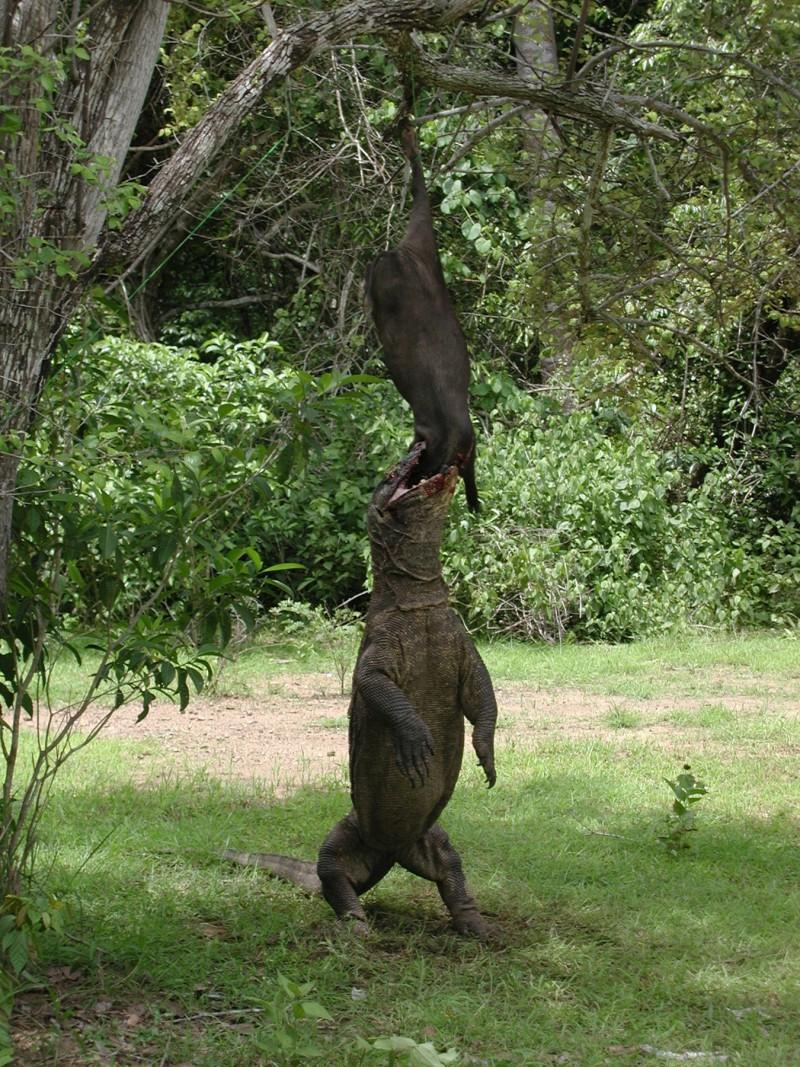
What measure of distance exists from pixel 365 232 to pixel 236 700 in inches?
234

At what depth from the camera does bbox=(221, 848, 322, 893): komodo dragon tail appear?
5402mm

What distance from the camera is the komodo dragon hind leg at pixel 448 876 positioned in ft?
16.1

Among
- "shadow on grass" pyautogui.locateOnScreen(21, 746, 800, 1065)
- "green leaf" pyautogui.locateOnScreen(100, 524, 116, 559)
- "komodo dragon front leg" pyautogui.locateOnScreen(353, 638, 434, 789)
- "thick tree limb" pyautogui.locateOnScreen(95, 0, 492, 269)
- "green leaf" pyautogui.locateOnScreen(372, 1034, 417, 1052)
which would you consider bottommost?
"shadow on grass" pyautogui.locateOnScreen(21, 746, 800, 1065)

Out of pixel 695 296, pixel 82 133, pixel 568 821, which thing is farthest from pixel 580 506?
pixel 82 133

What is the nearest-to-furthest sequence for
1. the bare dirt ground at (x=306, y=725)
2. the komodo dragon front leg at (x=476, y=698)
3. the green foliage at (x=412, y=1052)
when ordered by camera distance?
the green foliage at (x=412, y=1052), the komodo dragon front leg at (x=476, y=698), the bare dirt ground at (x=306, y=725)

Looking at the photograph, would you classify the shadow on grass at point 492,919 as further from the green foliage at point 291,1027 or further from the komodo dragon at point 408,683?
the komodo dragon at point 408,683

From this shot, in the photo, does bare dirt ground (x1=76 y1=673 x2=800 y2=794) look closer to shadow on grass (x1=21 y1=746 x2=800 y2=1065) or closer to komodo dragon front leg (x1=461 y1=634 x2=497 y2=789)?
shadow on grass (x1=21 y1=746 x2=800 y2=1065)

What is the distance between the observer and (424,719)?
4.69m

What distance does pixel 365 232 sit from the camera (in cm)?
1350

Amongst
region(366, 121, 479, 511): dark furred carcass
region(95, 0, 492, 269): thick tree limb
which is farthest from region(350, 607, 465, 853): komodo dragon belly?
region(95, 0, 492, 269): thick tree limb

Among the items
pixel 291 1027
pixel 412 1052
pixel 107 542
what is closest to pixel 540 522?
pixel 107 542

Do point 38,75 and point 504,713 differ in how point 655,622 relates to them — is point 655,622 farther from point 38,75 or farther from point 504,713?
point 38,75

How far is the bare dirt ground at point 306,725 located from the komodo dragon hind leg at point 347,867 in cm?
231

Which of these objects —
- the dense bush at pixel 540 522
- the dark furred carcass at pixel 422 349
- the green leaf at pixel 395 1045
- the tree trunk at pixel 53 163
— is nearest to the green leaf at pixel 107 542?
the tree trunk at pixel 53 163
